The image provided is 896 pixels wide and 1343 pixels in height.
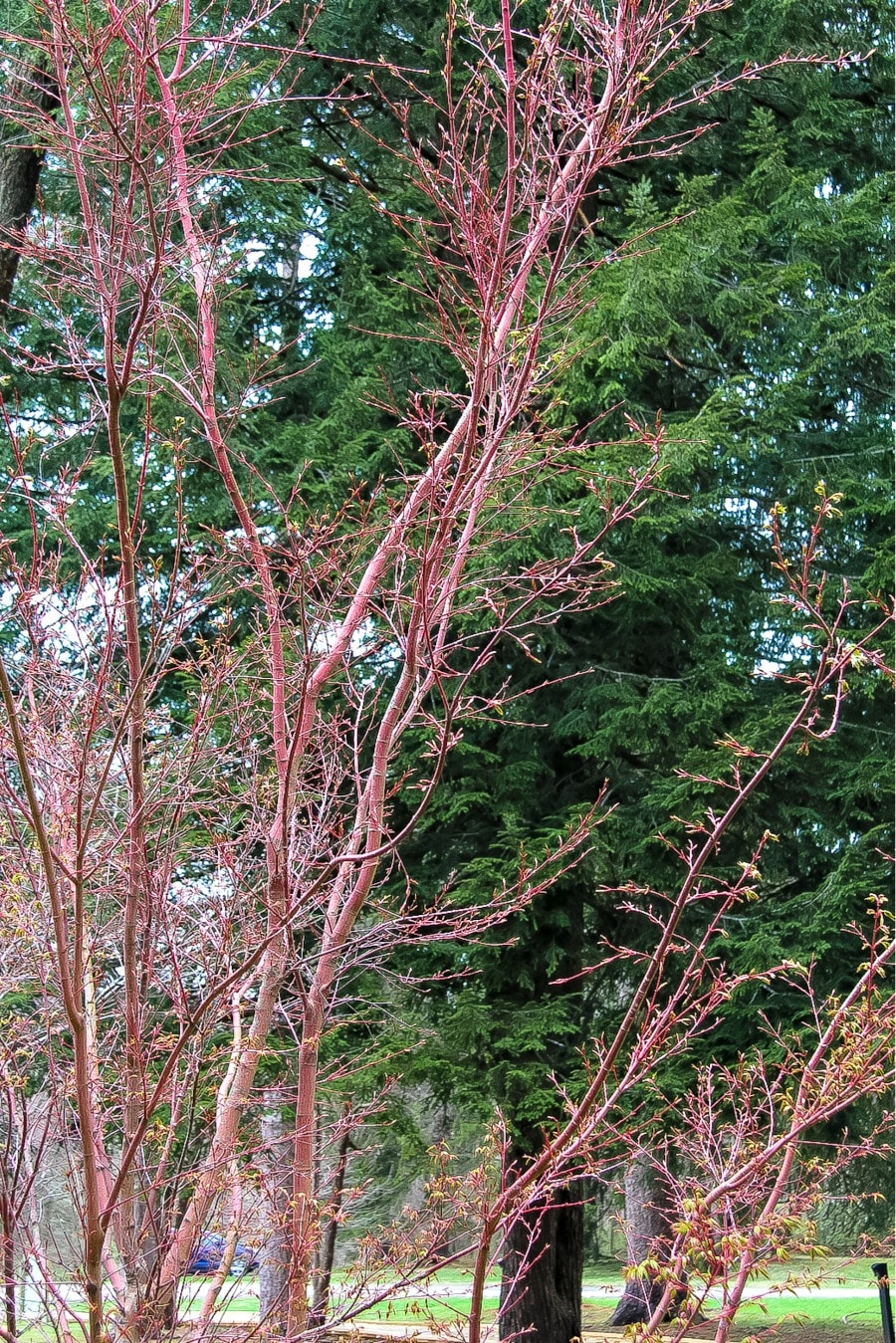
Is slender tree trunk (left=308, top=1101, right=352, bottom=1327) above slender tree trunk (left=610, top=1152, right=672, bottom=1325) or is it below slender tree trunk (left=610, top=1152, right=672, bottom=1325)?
above

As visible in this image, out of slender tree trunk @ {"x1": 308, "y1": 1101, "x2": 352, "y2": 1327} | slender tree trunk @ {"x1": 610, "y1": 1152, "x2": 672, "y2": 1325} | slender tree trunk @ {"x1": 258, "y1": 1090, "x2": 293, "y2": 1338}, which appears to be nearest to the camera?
slender tree trunk @ {"x1": 258, "y1": 1090, "x2": 293, "y2": 1338}

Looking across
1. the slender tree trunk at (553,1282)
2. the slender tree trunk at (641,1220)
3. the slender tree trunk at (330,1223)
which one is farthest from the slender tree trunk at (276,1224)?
the slender tree trunk at (641,1220)

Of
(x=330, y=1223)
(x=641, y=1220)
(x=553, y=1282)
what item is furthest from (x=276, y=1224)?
(x=641, y=1220)

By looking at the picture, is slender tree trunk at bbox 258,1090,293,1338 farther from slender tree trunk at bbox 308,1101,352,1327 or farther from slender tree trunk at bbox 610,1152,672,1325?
slender tree trunk at bbox 610,1152,672,1325

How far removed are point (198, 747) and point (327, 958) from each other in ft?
2.58

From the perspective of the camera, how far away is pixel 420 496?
304cm

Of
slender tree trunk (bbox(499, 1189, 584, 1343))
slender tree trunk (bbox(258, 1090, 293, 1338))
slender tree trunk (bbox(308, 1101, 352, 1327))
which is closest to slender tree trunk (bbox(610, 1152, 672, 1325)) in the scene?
slender tree trunk (bbox(499, 1189, 584, 1343))

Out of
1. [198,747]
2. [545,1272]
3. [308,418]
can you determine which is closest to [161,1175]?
[198,747]

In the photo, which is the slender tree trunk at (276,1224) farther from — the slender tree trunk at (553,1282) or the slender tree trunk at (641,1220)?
the slender tree trunk at (641,1220)

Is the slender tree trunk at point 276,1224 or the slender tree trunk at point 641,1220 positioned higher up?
the slender tree trunk at point 276,1224

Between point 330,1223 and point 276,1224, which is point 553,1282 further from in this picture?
point 276,1224

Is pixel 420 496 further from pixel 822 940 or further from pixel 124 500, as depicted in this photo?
pixel 822 940

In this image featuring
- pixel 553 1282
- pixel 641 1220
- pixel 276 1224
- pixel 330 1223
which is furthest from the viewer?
pixel 641 1220

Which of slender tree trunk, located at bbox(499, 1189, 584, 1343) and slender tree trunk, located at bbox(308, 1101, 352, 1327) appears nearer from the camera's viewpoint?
slender tree trunk, located at bbox(308, 1101, 352, 1327)
